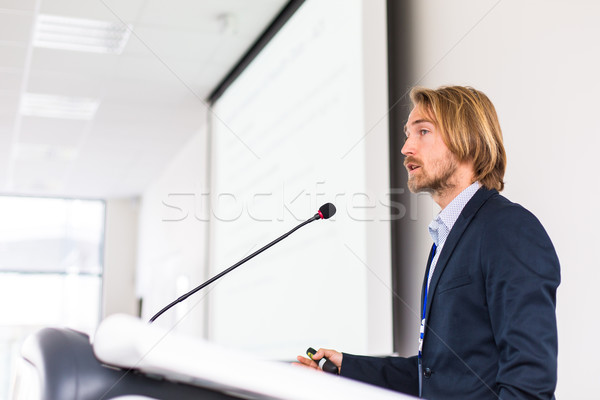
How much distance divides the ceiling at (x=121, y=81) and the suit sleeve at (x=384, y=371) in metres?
2.55

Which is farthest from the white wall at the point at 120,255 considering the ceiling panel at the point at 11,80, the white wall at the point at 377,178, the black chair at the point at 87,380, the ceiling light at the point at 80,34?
the black chair at the point at 87,380

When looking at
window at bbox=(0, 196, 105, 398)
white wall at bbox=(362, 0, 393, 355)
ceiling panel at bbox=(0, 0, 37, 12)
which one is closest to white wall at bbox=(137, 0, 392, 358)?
white wall at bbox=(362, 0, 393, 355)

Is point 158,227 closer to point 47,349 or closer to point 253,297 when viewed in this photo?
point 253,297

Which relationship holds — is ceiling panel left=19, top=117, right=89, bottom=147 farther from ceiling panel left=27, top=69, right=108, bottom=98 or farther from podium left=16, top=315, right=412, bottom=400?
podium left=16, top=315, right=412, bottom=400

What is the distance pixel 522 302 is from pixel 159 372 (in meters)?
0.67

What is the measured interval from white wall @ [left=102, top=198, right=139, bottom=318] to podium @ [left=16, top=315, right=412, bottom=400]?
7.99 meters

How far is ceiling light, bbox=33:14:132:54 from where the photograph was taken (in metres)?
3.85

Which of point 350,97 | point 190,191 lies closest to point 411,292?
point 350,97

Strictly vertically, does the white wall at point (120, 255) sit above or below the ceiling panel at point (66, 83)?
below

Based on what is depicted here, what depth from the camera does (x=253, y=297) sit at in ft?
12.2

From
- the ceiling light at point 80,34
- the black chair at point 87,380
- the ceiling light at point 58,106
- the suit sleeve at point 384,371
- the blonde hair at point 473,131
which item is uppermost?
the ceiling light at point 80,34

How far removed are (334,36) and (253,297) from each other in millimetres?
1547

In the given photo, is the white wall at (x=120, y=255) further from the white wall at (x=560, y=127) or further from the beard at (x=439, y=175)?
the beard at (x=439, y=175)

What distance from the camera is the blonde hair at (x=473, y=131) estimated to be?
4.53ft
